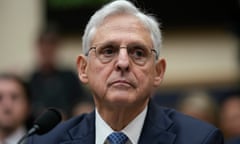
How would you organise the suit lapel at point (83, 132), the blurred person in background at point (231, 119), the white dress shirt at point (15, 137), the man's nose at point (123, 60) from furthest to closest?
the blurred person in background at point (231, 119)
the white dress shirt at point (15, 137)
the suit lapel at point (83, 132)
the man's nose at point (123, 60)

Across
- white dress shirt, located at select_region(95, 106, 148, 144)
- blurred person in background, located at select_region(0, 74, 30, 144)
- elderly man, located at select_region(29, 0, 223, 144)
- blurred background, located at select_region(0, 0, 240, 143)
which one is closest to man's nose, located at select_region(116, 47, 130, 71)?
elderly man, located at select_region(29, 0, 223, 144)

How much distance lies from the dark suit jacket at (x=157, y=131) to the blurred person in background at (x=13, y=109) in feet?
5.87

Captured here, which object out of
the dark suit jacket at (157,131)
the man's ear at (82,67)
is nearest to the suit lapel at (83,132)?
the dark suit jacket at (157,131)

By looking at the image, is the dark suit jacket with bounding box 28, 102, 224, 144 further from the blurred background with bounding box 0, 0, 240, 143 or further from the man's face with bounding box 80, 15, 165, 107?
the blurred background with bounding box 0, 0, 240, 143

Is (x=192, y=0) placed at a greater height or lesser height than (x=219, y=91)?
greater

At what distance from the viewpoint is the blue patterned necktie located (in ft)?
15.0

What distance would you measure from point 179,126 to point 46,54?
12.6ft

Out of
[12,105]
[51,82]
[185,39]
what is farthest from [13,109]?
[185,39]

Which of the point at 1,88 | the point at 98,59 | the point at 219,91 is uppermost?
the point at 98,59

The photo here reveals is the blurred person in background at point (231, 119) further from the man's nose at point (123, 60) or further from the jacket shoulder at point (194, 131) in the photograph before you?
the man's nose at point (123, 60)

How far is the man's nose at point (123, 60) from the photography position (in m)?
4.42

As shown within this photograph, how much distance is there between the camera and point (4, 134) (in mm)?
6617

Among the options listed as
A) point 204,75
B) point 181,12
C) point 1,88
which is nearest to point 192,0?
point 181,12

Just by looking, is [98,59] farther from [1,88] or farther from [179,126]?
[1,88]
